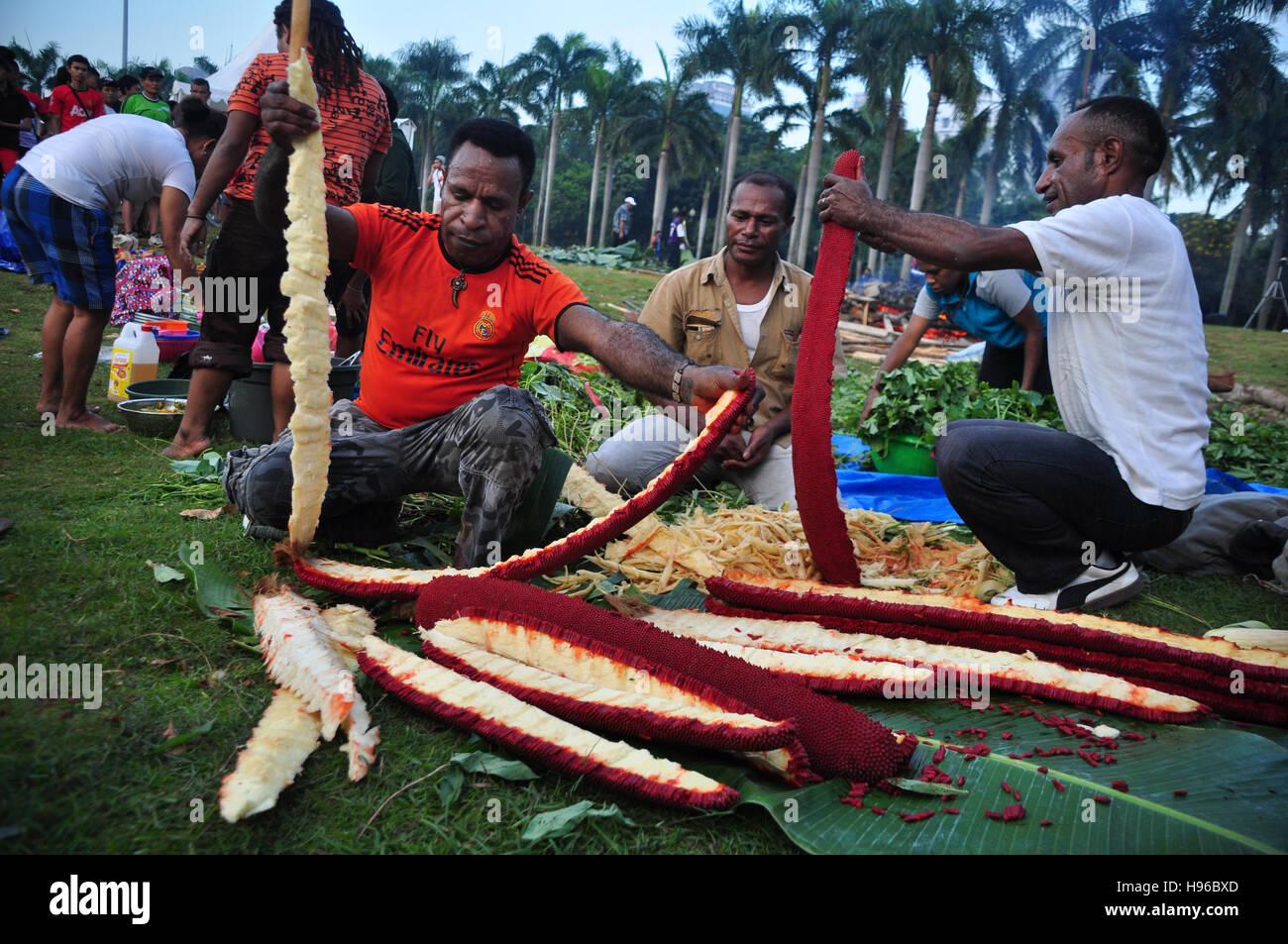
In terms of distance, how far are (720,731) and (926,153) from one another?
3043 centimetres

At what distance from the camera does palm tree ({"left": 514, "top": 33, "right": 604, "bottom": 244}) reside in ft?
125

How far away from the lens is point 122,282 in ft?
26.3

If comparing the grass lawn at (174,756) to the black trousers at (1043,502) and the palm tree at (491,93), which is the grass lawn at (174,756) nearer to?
the black trousers at (1043,502)

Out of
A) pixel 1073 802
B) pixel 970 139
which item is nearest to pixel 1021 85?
pixel 970 139

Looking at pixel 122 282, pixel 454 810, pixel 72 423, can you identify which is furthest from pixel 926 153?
pixel 454 810

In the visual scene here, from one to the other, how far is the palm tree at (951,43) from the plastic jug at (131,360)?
27.4 m

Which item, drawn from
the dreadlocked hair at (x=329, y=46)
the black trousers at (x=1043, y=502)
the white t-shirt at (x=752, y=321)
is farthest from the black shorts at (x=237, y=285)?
the black trousers at (x=1043, y=502)

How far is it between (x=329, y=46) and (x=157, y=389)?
248 centimetres

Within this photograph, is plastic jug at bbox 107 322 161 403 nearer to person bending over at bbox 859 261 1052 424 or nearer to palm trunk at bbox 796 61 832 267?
person bending over at bbox 859 261 1052 424

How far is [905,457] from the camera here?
207 inches

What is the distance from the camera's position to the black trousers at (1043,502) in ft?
9.83

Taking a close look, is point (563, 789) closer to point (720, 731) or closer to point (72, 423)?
point (720, 731)

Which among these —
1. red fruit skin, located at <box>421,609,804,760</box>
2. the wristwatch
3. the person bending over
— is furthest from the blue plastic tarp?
red fruit skin, located at <box>421,609,804,760</box>

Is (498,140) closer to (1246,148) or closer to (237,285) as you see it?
(237,285)
